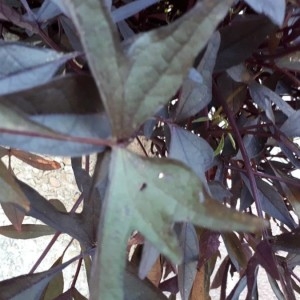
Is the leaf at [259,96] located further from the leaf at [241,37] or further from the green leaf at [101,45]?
the green leaf at [101,45]

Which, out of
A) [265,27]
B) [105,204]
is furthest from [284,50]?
[105,204]

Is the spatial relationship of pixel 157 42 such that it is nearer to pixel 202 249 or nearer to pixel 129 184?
pixel 129 184

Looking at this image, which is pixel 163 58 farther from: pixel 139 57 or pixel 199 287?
pixel 199 287

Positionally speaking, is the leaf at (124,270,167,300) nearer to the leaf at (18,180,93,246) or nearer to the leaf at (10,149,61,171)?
the leaf at (18,180,93,246)

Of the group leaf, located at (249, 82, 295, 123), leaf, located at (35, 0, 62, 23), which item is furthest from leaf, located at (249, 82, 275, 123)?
leaf, located at (35, 0, 62, 23)

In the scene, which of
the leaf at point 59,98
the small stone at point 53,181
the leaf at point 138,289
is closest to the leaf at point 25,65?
the leaf at point 59,98

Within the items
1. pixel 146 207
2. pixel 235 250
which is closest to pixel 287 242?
pixel 235 250
